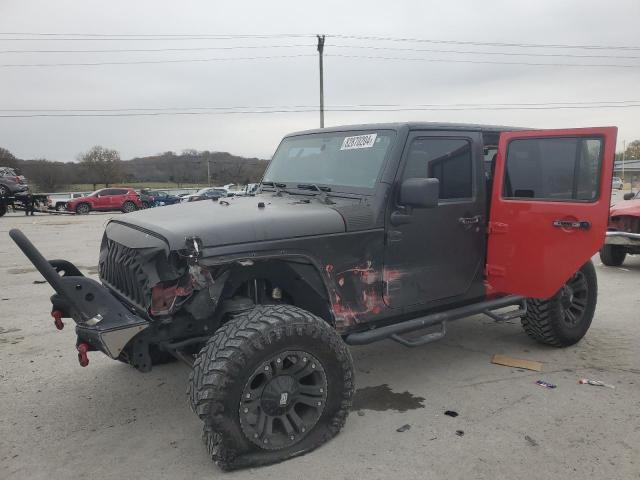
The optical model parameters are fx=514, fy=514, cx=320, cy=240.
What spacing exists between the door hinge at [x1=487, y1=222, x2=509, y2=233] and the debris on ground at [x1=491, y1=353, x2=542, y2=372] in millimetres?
1199

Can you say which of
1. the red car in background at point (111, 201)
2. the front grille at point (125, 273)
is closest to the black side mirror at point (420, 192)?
the front grille at point (125, 273)

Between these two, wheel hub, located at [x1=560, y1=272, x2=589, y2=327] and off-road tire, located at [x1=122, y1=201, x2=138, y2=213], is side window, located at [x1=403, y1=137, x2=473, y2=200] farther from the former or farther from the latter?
off-road tire, located at [x1=122, y1=201, x2=138, y2=213]

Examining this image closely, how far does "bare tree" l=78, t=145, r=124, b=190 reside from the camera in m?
52.0

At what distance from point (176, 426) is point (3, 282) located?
6.17 metres

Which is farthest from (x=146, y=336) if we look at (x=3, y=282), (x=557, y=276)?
(x=3, y=282)

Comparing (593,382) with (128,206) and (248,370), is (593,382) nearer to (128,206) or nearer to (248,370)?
(248,370)

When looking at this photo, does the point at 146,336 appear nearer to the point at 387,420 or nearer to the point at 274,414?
the point at 274,414

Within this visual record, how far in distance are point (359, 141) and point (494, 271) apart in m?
1.59

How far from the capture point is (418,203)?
11.2 feet

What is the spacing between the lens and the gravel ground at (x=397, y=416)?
2.94 m

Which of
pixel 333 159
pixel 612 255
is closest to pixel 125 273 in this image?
pixel 333 159

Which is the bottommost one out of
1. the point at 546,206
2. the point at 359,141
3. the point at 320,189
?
the point at 546,206

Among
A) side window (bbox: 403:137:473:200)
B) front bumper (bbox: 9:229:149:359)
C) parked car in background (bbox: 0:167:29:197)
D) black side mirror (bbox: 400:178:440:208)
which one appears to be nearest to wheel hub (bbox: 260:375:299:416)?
front bumper (bbox: 9:229:149:359)

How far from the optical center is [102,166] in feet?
175
